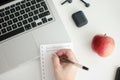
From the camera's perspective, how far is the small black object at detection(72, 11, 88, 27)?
97 cm

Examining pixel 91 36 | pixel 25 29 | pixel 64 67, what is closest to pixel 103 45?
pixel 91 36

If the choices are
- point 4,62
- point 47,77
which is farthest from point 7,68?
point 47,77

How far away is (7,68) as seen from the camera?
92cm

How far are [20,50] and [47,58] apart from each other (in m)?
0.11

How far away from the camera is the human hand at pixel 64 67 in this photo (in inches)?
35.3

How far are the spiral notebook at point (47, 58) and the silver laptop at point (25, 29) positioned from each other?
0.05ft

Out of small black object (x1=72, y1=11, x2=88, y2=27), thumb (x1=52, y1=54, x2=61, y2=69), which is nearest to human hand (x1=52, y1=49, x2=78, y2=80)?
thumb (x1=52, y1=54, x2=61, y2=69)

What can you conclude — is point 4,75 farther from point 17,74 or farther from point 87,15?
point 87,15

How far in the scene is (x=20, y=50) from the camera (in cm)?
93

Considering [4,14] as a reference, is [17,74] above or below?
below

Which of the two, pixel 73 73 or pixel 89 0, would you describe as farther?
pixel 89 0

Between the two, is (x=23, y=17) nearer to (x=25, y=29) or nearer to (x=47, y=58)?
(x=25, y=29)

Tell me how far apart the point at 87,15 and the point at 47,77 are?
0.29 m

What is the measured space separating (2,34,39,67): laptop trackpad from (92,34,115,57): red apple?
23 centimetres
